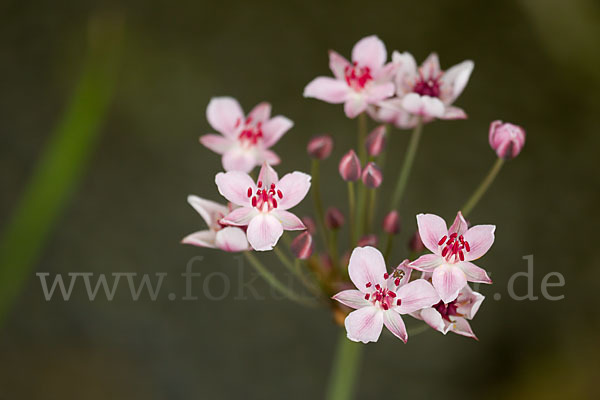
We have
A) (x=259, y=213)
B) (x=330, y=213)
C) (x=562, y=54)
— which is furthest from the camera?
(x=562, y=54)

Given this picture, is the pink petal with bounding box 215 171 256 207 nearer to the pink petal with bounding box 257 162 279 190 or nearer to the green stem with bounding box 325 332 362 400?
the pink petal with bounding box 257 162 279 190

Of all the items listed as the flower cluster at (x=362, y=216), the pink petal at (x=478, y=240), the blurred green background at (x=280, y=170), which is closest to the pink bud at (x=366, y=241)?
the flower cluster at (x=362, y=216)

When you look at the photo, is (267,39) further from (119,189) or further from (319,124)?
(119,189)

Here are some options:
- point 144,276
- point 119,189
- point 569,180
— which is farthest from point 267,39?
point 569,180

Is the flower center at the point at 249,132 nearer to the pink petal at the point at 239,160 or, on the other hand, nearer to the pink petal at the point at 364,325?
the pink petal at the point at 239,160

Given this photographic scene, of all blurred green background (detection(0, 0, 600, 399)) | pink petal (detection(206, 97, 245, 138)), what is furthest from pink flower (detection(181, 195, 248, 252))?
blurred green background (detection(0, 0, 600, 399))

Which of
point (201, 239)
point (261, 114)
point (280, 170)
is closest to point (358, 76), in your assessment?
point (261, 114)

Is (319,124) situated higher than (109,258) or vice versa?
(319,124)

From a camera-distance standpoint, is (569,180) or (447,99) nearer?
(447,99)
